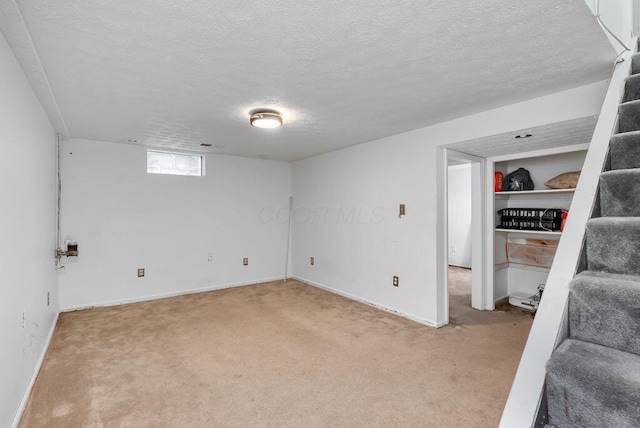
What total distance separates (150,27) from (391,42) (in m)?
1.21

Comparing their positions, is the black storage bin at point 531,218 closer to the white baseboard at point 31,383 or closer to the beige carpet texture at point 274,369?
the beige carpet texture at point 274,369

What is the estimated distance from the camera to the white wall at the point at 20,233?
167cm

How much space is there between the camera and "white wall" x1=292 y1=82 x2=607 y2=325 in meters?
2.66

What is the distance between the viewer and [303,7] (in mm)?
1381

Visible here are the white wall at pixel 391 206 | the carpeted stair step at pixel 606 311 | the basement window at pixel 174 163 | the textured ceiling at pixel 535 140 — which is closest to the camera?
the carpeted stair step at pixel 606 311

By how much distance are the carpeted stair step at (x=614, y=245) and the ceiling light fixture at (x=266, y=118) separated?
2.32 meters

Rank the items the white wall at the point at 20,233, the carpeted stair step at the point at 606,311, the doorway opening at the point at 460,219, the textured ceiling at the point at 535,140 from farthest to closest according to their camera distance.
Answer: the doorway opening at the point at 460,219, the textured ceiling at the point at 535,140, the white wall at the point at 20,233, the carpeted stair step at the point at 606,311

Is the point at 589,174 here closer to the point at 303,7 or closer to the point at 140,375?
the point at 303,7

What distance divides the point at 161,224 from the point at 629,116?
4749 millimetres

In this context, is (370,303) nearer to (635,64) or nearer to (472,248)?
(472,248)

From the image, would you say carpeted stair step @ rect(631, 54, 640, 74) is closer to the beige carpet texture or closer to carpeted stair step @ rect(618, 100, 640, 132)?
carpeted stair step @ rect(618, 100, 640, 132)

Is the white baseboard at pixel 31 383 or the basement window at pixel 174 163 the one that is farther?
the basement window at pixel 174 163

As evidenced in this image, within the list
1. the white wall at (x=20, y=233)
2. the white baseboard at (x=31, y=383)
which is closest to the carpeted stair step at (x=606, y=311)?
the white wall at (x=20, y=233)

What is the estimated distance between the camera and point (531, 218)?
3.71 metres
